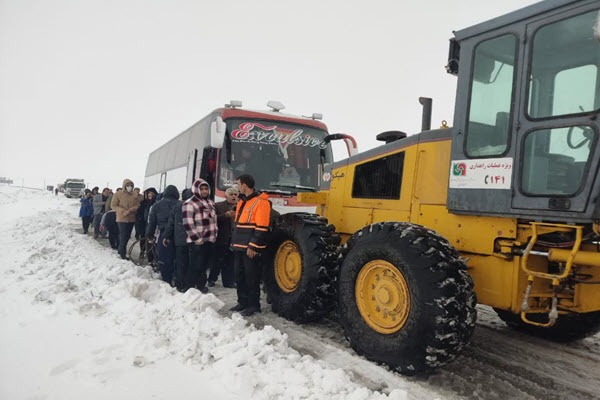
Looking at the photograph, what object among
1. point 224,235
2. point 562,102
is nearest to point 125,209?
point 224,235

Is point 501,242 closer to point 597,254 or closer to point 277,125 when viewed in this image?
point 597,254

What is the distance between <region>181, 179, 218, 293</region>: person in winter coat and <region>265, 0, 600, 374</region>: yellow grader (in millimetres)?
2720

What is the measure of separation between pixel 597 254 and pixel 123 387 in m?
3.49

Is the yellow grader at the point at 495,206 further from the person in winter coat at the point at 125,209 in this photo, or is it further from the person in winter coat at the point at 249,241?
the person in winter coat at the point at 125,209

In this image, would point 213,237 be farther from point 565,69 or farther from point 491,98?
point 565,69

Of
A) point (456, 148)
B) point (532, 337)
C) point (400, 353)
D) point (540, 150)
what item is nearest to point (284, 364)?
point (400, 353)

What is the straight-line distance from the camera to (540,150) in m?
3.08

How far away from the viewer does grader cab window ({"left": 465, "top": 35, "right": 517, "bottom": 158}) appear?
3.30 meters

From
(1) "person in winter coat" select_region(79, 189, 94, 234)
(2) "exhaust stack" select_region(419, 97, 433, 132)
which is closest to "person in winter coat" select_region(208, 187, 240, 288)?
(2) "exhaust stack" select_region(419, 97, 433, 132)

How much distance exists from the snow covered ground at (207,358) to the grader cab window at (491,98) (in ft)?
6.53

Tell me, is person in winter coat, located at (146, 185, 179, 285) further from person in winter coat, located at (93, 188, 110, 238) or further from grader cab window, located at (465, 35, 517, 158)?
person in winter coat, located at (93, 188, 110, 238)

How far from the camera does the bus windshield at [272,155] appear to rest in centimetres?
830

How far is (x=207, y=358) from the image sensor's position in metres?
3.43

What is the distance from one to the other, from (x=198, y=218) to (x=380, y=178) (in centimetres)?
283
